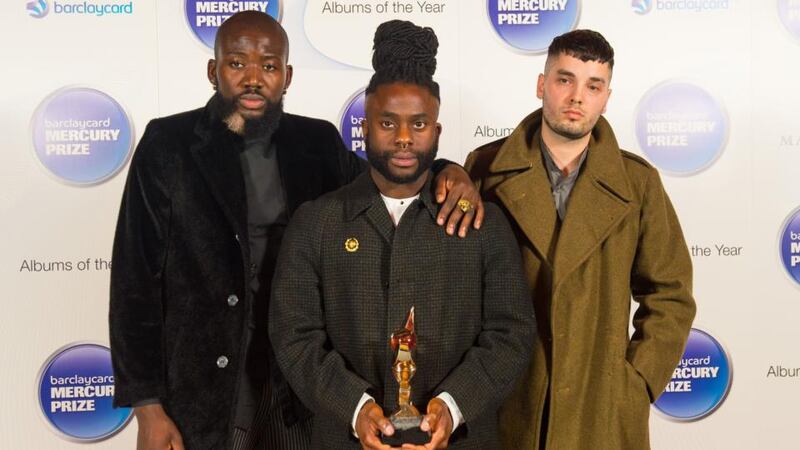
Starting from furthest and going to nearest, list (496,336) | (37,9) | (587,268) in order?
1. (37,9)
2. (587,268)
3. (496,336)

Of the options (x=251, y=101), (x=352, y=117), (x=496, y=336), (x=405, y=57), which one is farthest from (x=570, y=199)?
(x=352, y=117)

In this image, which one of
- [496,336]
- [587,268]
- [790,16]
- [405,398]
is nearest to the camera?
[405,398]

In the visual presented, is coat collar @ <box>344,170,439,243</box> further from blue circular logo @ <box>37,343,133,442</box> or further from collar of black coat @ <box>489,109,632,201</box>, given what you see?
blue circular logo @ <box>37,343,133,442</box>

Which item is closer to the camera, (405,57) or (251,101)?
(405,57)

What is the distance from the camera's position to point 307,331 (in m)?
2.32

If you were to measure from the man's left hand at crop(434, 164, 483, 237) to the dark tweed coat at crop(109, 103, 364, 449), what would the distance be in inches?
23.7

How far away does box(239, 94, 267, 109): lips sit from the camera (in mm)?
2623

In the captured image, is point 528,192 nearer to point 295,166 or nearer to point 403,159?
point 403,159

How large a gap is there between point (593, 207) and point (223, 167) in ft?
3.57

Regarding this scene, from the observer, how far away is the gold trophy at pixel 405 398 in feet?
6.91

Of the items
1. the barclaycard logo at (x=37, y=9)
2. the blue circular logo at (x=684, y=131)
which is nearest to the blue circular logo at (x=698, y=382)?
the blue circular logo at (x=684, y=131)

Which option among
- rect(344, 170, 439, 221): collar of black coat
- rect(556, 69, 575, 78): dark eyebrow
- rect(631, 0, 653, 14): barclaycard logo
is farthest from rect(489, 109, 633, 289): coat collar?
rect(631, 0, 653, 14): barclaycard logo

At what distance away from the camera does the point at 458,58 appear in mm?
3863

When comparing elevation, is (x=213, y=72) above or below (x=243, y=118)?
above
